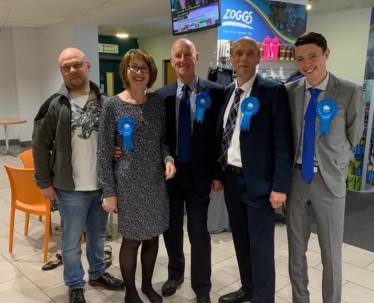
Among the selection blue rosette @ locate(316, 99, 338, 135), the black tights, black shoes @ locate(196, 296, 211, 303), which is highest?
blue rosette @ locate(316, 99, 338, 135)

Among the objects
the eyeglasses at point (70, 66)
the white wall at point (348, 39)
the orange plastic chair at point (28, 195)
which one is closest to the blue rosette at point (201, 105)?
the eyeglasses at point (70, 66)

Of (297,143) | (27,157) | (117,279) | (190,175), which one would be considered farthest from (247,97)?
(27,157)

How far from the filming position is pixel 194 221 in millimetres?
2211

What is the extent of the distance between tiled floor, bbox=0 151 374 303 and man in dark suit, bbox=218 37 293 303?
1.83 feet

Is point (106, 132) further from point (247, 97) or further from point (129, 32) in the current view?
point (129, 32)

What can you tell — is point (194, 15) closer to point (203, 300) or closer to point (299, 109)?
point (299, 109)

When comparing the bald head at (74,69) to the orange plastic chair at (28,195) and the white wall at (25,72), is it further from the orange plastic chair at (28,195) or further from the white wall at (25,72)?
the white wall at (25,72)

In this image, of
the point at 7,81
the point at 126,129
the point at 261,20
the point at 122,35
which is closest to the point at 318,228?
the point at 126,129

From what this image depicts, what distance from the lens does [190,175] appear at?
2.14 meters

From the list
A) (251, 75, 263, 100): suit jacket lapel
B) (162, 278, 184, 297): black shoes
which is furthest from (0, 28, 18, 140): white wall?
(251, 75, 263, 100): suit jacket lapel

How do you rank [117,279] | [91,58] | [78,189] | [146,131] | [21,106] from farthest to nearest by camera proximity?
1. [21,106]
2. [91,58]
3. [117,279]
4. [78,189]
5. [146,131]

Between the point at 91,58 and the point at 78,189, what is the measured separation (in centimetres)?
550

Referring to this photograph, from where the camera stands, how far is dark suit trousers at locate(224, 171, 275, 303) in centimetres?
201

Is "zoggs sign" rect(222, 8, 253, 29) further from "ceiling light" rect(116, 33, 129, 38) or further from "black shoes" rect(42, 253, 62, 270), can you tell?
"ceiling light" rect(116, 33, 129, 38)
